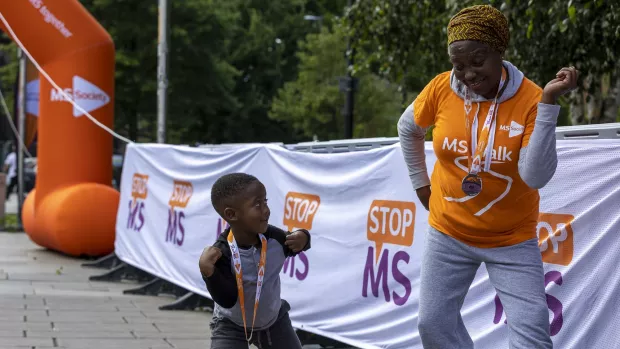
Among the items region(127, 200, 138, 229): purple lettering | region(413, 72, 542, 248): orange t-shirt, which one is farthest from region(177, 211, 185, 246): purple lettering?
region(413, 72, 542, 248): orange t-shirt

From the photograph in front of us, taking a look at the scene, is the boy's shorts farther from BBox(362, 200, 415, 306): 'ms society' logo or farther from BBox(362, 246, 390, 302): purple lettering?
BBox(362, 246, 390, 302): purple lettering

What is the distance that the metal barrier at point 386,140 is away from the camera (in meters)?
5.11

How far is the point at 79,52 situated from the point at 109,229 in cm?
248

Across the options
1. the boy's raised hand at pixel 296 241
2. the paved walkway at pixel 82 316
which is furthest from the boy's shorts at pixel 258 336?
the paved walkway at pixel 82 316

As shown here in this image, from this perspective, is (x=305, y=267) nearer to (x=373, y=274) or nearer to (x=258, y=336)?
(x=373, y=274)

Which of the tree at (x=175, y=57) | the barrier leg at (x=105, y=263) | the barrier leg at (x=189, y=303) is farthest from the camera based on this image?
the tree at (x=175, y=57)

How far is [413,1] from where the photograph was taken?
14.4 meters

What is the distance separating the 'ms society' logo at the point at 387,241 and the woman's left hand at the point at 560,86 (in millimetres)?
2699

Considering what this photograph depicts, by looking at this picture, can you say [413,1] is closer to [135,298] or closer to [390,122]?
[135,298]

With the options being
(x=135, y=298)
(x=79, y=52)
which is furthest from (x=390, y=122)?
(x=135, y=298)

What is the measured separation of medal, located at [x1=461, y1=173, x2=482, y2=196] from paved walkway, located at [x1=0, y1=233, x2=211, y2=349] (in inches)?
166

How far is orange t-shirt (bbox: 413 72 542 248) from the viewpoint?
4090 mm

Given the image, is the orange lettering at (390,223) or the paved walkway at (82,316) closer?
the orange lettering at (390,223)

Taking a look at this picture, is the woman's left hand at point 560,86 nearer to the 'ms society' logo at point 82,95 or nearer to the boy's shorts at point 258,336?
the boy's shorts at point 258,336
